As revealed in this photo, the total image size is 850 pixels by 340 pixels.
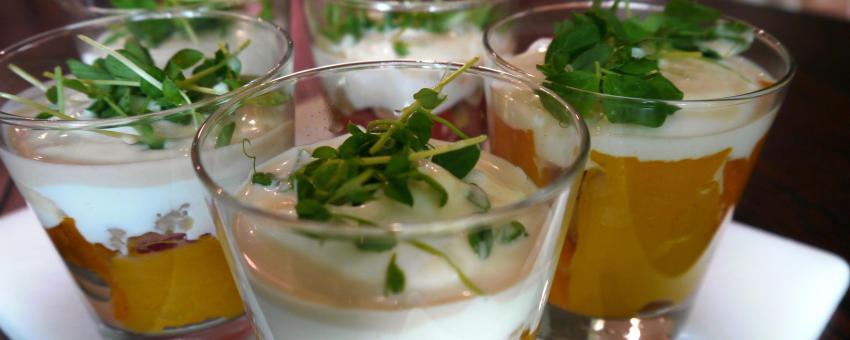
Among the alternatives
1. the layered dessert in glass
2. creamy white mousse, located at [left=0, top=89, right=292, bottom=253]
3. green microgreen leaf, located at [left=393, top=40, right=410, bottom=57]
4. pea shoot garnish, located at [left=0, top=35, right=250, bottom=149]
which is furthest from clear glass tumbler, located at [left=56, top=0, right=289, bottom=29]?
creamy white mousse, located at [left=0, top=89, right=292, bottom=253]

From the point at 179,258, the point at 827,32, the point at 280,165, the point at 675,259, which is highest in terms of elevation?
the point at 280,165

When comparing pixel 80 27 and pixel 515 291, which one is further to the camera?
pixel 80 27

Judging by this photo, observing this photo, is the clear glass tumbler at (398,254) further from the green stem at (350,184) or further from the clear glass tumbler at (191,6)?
the clear glass tumbler at (191,6)

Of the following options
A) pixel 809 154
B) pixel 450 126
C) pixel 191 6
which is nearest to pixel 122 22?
pixel 191 6

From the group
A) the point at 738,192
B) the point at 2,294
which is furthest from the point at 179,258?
the point at 738,192

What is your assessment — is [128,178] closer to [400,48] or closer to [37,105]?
[37,105]

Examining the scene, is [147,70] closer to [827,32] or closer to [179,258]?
[179,258]
